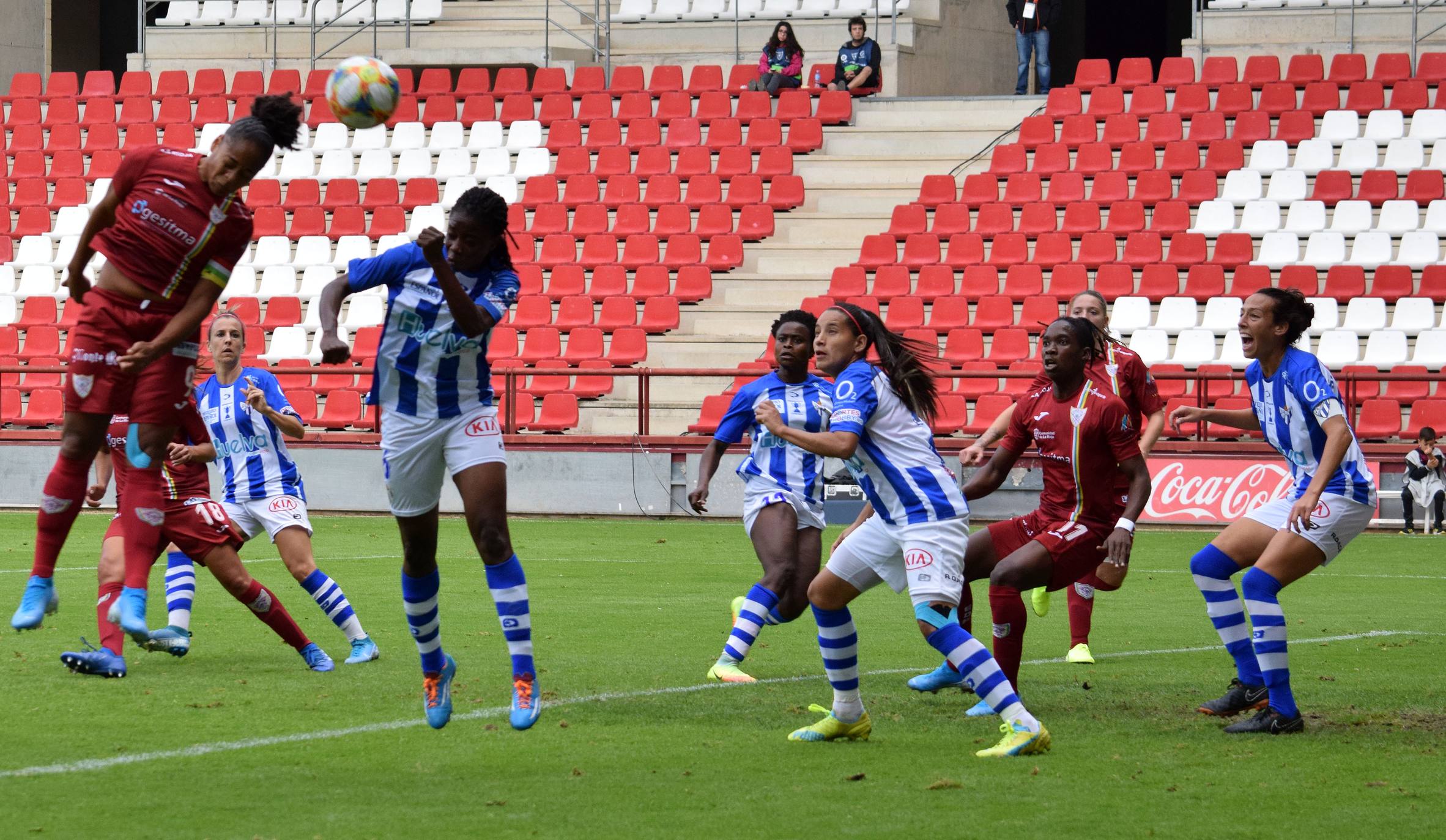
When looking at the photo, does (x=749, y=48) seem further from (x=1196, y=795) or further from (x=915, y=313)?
(x=1196, y=795)

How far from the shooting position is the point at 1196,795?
5.70m

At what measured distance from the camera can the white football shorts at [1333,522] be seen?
7.23 m

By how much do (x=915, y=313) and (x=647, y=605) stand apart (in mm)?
10289

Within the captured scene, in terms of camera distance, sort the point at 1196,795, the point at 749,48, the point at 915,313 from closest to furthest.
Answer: the point at 1196,795, the point at 915,313, the point at 749,48

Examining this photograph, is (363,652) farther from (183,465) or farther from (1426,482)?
(1426,482)

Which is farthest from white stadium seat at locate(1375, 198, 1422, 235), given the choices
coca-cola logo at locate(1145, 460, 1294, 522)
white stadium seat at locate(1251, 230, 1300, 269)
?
coca-cola logo at locate(1145, 460, 1294, 522)

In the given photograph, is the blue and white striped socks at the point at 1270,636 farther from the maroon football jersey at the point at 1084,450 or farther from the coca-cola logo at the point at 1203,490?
the coca-cola logo at the point at 1203,490

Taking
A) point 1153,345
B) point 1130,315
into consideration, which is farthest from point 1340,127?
point 1153,345

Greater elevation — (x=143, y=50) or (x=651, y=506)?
(x=143, y=50)

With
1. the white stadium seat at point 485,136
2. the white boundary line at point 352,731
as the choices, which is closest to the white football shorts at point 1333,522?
the white boundary line at point 352,731

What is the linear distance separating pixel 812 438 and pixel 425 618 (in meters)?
1.62

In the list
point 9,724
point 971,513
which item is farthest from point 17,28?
point 9,724

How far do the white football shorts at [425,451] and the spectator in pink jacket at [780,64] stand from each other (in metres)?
19.4

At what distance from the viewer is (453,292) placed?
605 cm
